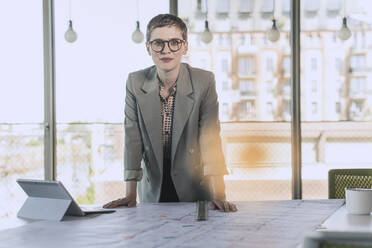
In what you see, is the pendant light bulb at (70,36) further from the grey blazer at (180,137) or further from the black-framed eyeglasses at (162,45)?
the black-framed eyeglasses at (162,45)

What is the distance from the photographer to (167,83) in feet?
7.68

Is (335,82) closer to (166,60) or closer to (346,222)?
(166,60)

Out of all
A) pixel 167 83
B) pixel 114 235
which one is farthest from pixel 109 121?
pixel 114 235

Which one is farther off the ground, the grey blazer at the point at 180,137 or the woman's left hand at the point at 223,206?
the grey blazer at the point at 180,137

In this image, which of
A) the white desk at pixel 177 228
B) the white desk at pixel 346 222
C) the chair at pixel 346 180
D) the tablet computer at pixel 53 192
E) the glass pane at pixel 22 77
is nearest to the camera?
the white desk at pixel 177 228

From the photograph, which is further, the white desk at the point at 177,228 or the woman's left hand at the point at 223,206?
the woman's left hand at the point at 223,206

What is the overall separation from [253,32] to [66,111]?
178cm

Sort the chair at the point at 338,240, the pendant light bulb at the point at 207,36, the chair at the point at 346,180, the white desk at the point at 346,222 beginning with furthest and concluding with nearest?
the pendant light bulb at the point at 207,36, the chair at the point at 346,180, the white desk at the point at 346,222, the chair at the point at 338,240

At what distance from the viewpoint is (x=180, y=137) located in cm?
225

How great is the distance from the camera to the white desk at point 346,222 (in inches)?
62.5

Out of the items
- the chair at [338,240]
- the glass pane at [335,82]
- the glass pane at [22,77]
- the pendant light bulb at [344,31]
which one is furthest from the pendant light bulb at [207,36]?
the chair at [338,240]

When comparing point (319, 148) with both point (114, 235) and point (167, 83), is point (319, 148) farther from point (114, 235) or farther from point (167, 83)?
point (114, 235)

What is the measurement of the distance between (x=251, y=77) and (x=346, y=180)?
1.98 metres

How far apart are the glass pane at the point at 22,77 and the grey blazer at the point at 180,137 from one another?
7.94 ft
